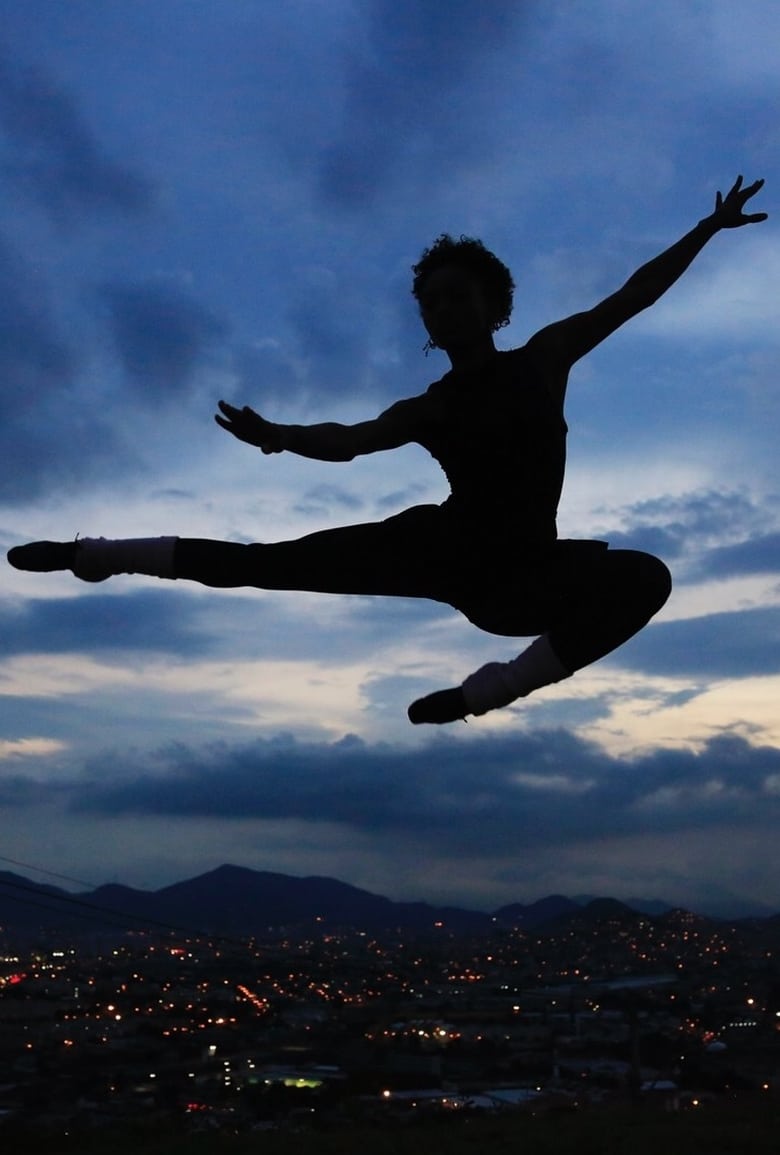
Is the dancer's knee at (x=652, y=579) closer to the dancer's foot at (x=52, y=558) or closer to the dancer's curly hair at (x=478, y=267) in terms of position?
the dancer's curly hair at (x=478, y=267)

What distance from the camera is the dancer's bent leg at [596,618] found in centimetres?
353

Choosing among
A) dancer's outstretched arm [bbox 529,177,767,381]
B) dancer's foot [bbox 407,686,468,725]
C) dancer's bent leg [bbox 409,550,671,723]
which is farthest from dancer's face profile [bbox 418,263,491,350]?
dancer's foot [bbox 407,686,468,725]

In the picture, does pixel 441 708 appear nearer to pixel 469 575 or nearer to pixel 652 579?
pixel 469 575

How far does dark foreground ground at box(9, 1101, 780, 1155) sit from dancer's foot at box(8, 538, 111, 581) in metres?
3.98

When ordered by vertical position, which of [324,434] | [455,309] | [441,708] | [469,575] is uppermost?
[455,309]

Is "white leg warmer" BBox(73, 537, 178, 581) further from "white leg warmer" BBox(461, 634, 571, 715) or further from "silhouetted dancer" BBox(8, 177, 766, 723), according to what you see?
"white leg warmer" BBox(461, 634, 571, 715)

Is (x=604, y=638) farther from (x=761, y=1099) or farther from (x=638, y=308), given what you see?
(x=761, y=1099)

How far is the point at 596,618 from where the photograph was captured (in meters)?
3.54

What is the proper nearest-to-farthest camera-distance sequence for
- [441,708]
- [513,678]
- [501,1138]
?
[513,678]
[441,708]
[501,1138]

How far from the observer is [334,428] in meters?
3.71

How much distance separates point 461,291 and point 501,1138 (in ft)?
16.6

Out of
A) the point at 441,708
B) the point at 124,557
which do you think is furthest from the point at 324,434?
the point at 441,708

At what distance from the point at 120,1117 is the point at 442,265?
273 inches

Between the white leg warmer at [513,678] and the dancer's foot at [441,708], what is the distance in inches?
1.2
